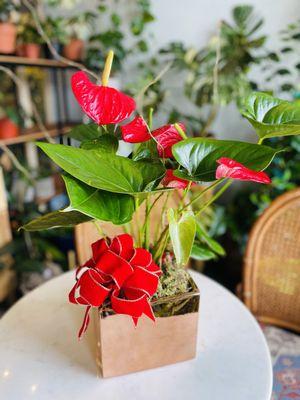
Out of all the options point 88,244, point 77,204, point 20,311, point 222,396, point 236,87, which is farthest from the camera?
point 236,87

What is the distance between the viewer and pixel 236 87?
167 cm

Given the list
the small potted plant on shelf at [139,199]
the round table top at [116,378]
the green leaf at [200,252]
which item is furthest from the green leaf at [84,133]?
the round table top at [116,378]

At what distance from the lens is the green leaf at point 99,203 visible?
47 centimetres

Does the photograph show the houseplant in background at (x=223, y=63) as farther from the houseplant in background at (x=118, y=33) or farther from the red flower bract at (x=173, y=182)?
the red flower bract at (x=173, y=182)

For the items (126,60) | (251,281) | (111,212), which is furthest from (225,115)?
(111,212)

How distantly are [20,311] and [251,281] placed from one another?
75 centimetres

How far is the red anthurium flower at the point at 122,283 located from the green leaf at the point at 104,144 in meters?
0.19

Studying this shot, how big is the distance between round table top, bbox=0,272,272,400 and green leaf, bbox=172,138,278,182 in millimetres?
421

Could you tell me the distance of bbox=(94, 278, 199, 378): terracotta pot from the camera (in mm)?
604

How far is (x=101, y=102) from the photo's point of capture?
529 millimetres

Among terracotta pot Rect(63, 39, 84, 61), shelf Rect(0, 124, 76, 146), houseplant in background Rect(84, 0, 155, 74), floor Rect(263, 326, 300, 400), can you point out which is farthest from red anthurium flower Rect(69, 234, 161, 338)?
terracotta pot Rect(63, 39, 84, 61)

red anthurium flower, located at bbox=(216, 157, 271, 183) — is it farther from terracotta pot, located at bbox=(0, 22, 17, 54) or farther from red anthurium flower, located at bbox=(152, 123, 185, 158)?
terracotta pot, located at bbox=(0, 22, 17, 54)

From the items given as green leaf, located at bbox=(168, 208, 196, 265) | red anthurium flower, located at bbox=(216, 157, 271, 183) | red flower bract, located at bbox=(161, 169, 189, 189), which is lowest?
green leaf, located at bbox=(168, 208, 196, 265)

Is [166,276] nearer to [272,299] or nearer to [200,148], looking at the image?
[200,148]
